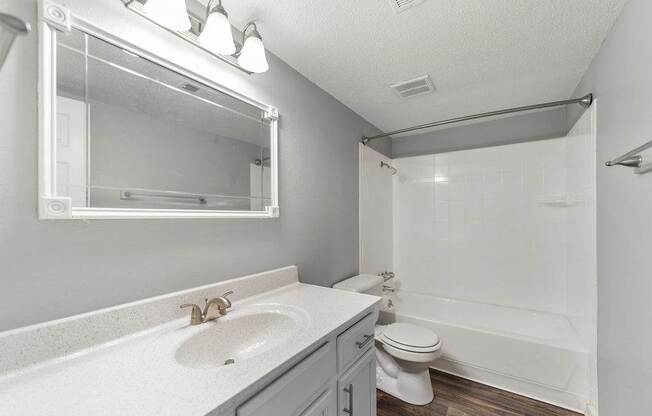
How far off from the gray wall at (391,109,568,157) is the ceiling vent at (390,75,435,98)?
1.00 metres

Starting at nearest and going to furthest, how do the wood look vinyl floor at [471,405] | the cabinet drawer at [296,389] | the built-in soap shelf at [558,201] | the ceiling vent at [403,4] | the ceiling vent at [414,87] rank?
the cabinet drawer at [296,389] → the ceiling vent at [403,4] → the wood look vinyl floor at [471,405] → the ceiling vent at [414,87] → the built-in soap shelf at [558,201]

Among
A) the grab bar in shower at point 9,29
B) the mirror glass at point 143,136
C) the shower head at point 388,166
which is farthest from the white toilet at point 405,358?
the grab bar in shower at point 9,29

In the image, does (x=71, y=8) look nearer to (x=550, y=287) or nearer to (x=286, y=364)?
(x=286, y=364)

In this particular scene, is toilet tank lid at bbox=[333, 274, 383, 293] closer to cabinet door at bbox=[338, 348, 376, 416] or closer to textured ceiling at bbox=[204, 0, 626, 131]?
cabinet door at bbox=[338, 348, 376, 416]

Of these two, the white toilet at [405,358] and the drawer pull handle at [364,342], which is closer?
the drawer pull handle at [364,342]

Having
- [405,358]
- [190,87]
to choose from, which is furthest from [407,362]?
[190,87]

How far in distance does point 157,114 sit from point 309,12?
828 mm

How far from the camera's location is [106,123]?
2.89 ft

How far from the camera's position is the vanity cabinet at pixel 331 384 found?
0.75m

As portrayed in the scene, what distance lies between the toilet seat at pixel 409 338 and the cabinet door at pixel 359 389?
0.54 metres

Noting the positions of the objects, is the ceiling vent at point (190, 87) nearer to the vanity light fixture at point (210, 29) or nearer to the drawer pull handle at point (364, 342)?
the vanity light fixture at point (210, 29)

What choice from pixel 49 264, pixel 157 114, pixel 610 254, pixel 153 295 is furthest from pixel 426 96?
pixel 49 264

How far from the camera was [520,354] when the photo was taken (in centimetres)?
188

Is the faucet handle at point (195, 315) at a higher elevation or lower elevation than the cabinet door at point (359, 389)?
higher
